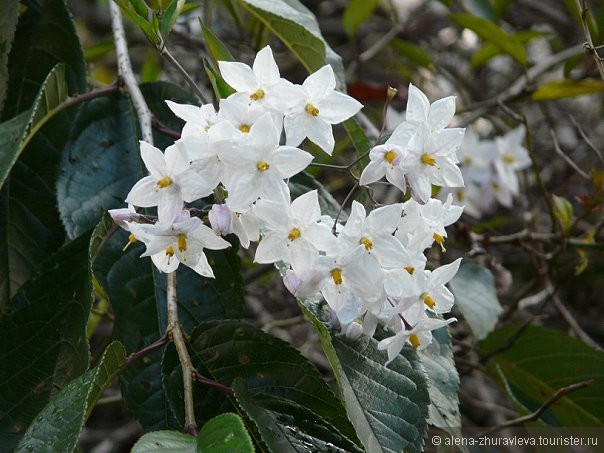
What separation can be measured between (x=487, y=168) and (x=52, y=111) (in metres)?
1.38

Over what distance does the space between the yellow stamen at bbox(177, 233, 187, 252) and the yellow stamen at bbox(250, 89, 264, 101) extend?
18cm

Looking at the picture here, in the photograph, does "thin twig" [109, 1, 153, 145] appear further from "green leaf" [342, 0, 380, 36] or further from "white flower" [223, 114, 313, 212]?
"green leaf" [342, 0, 380, 36]

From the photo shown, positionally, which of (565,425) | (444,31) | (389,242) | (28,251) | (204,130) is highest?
(204,130)

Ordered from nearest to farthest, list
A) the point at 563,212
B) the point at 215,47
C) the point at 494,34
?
the point at 215,47 < the point at 563,212 < the point at 494,34

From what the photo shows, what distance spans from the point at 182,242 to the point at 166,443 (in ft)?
0.77

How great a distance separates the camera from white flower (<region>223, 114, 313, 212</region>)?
2.72ft

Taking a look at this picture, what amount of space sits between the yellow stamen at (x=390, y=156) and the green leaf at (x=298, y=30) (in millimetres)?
→ 296

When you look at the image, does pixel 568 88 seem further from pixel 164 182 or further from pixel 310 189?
pixel 164 182

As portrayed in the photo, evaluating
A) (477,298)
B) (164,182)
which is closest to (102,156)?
(164,182)

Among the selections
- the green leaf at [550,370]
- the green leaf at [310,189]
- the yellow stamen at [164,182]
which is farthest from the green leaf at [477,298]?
the yellow stamen at [164,182]

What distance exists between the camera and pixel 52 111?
1.14 metres

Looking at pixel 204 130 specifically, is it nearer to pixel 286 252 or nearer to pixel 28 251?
pixel 286 252

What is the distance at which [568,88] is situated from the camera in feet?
6.52

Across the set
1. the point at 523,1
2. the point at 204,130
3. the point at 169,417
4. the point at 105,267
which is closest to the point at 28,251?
the point at 105,267
